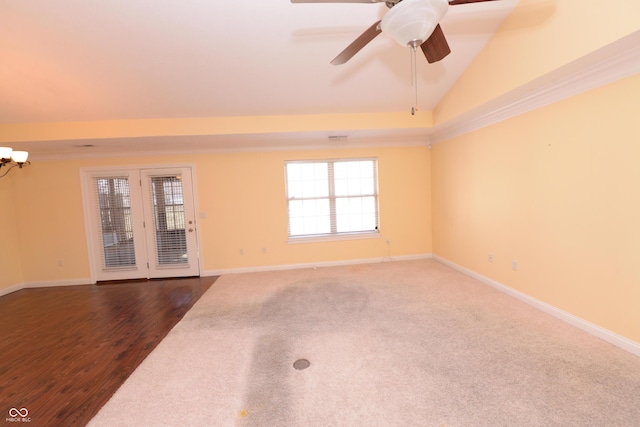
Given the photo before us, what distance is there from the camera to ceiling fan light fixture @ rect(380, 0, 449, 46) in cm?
143

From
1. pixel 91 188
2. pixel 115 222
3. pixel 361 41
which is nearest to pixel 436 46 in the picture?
pixel 361 41

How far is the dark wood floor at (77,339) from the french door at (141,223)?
365 mm

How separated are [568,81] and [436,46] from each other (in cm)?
160

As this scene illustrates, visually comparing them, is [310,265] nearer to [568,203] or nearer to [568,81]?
[568,203]

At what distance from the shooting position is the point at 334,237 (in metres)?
5.37

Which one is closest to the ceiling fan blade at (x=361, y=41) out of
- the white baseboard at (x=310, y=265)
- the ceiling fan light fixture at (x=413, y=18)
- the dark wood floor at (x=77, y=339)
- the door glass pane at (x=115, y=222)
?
the ceiling fan light fixture at (x=413, y=18)

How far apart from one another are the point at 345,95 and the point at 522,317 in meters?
3.38

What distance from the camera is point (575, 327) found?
271cm

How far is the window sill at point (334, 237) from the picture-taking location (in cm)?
530

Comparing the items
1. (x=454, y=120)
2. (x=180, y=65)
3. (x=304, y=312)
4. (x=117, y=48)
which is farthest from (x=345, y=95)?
(x=304, y=312)

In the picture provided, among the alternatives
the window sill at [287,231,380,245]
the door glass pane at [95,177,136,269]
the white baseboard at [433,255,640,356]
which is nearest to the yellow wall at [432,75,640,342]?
the white baseboard at [433,255,640,356]

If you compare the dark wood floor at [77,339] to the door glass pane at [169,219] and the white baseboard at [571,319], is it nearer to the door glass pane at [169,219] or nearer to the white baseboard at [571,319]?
the door glass pane at [169,219]

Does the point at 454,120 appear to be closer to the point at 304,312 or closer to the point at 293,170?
the point at 293,170

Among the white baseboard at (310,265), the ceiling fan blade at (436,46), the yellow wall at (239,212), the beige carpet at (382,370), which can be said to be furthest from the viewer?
the white baseboard at (310,265)
